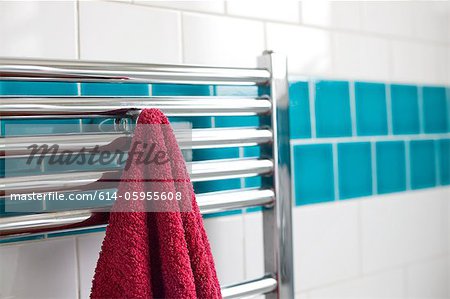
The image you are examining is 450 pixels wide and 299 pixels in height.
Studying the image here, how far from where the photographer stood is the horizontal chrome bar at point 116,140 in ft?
1.77

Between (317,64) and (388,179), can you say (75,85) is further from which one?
(388,179)

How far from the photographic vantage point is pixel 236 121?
779mm

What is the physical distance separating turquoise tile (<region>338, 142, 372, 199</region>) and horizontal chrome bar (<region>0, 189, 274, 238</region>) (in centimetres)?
28

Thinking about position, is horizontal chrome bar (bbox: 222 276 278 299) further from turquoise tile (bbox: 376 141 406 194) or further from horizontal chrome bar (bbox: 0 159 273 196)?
turquoise tile (bbox: 376 141 406 194)

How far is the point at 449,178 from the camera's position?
111 cm

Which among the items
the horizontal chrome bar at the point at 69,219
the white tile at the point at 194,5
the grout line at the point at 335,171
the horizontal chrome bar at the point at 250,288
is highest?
the white tile at the point at 194,5

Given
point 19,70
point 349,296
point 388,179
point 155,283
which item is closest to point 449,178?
point 388,179

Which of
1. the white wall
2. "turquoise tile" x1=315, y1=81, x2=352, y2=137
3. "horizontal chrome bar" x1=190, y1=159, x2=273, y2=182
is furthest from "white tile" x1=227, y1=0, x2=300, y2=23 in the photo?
"horizontal chrome bar" x1=190, y1=159, x2=273, y2=182

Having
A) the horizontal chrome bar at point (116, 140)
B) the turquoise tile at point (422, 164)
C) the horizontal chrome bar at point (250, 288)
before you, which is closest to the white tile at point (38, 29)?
the horizontal chrome bar at point (116, 140)

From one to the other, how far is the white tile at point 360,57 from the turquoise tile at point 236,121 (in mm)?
191

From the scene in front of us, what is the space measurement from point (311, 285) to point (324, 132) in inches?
9.0

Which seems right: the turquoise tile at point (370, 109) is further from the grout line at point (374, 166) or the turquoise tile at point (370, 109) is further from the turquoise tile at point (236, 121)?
the turquoise tile at point (236, 121)

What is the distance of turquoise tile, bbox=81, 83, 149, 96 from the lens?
650 mm
